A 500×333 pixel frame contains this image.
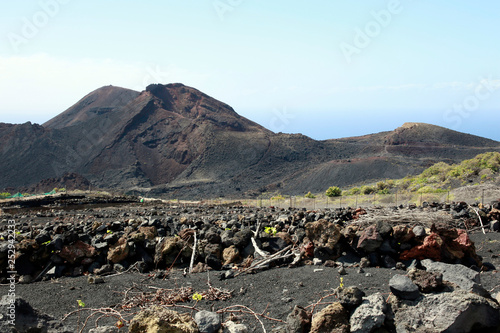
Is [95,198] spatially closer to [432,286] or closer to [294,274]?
[294,274]

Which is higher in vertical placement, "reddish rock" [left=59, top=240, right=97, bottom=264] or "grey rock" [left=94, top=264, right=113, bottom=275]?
"reddish rock" [left=59, top=240, right=97, bottom=264]

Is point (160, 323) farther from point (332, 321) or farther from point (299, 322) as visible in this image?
point (332, 321)

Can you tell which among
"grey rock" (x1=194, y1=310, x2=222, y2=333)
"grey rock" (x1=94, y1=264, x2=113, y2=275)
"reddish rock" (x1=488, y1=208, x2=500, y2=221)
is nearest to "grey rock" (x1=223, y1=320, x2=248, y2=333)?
"grey rock" (x1=194, y1=310, x2=222, y2=333)

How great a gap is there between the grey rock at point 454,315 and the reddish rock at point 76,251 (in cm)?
633

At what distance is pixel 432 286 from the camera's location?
4.07 m

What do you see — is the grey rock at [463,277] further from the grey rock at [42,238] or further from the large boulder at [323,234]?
the grey rock at [42,238]

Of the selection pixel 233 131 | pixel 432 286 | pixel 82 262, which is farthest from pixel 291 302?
pixel 233 131

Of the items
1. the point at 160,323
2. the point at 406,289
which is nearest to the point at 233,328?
the point at 160,323

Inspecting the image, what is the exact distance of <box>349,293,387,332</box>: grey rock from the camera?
3.92m

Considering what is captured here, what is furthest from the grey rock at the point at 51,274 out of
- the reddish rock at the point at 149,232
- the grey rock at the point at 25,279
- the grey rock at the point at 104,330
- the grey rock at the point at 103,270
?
the grey rock at the point at 104,330

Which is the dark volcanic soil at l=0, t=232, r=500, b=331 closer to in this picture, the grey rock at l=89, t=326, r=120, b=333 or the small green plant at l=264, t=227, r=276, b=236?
the grey rock at l=89, t=326, r=120, b=333

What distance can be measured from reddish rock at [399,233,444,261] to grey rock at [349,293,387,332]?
8.78 feet

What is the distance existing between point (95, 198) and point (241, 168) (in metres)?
31.9

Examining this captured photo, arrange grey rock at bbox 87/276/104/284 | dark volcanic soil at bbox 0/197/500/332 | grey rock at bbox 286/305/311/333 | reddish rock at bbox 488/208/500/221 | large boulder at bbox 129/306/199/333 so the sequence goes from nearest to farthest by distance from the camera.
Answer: large boulder at bbox 129/306/199/333, grey rock at bbox 286/305/311/333, dark volcanic soil at bbox 0/197/500/332, grey rock at bbox 87/276/104/284, reddish rock at bbox 488/208/500/221
